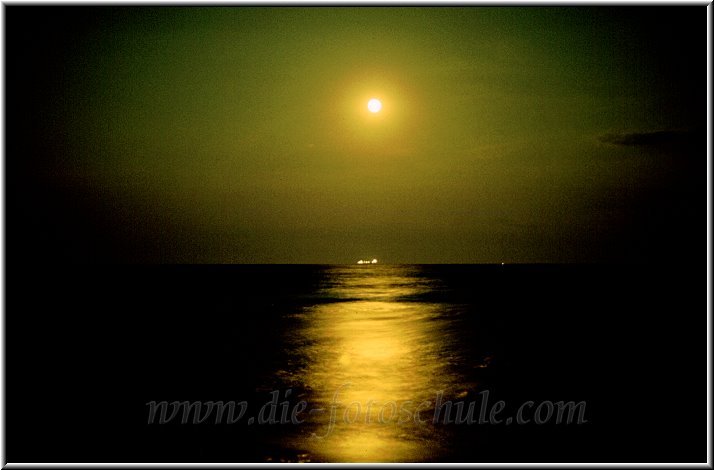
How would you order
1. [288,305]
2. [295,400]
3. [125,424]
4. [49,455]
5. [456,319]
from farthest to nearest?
[288,305] → [456,319] → [295,400] → [125,424] → [49,455]

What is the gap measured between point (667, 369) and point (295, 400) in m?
9.16

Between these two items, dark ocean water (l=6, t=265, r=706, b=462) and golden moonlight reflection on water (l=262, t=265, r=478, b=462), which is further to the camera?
Result: dark ocean water (l=6, t=265, r=706, b=462)

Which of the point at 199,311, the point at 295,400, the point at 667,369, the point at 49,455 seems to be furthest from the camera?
the point at 199,311

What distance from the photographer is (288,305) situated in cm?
4044

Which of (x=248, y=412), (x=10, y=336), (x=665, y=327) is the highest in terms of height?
(x=665, y=327)

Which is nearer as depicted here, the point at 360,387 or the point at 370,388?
the point at 370,388

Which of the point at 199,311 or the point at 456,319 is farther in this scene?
the point at 199,311

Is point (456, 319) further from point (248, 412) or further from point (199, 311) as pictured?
point (248, 412)

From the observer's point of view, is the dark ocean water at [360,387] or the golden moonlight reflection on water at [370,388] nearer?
the golden moonlight reflection on water at [370,388]

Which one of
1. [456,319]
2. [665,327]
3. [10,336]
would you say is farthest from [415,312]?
[10,336]

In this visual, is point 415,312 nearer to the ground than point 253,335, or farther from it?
farther from it

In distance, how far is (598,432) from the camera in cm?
981

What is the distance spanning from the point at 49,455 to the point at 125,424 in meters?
1.33

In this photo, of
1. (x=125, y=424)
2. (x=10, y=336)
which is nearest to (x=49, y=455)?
(x=125, y=424)
